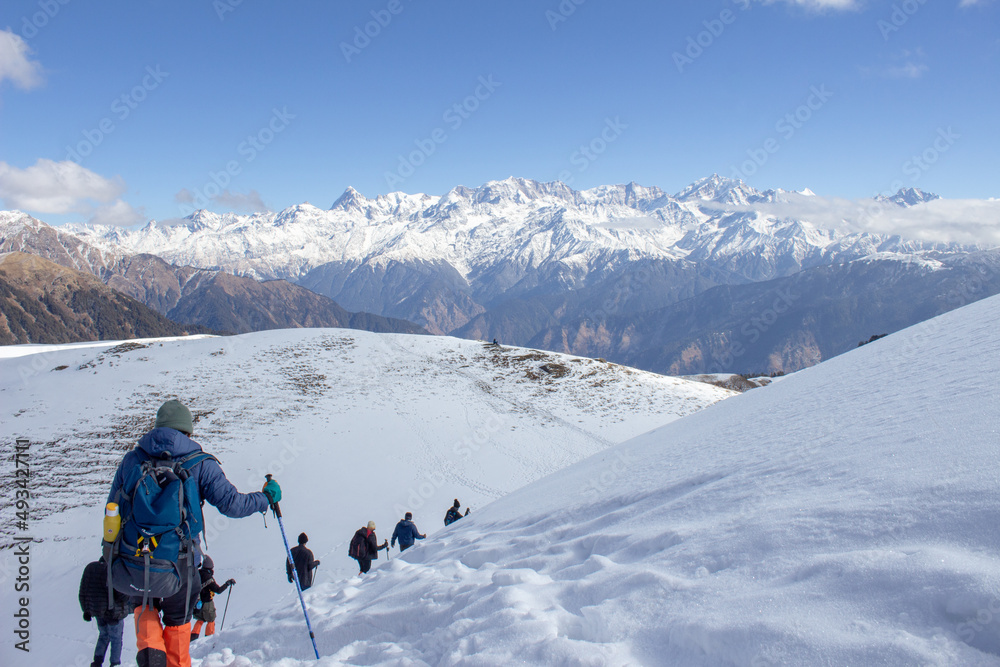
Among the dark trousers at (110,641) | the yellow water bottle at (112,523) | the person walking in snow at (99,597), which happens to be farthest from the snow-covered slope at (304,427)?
the yellow water bottle at (112,523)

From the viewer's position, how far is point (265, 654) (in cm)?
559

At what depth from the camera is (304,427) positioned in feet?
92.7

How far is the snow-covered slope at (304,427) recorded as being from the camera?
16156 millimetres

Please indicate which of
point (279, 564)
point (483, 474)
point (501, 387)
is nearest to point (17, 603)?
point (279, 564)

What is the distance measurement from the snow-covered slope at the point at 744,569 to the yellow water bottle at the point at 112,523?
2153 mm

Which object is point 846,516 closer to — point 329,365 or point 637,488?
point 637,488

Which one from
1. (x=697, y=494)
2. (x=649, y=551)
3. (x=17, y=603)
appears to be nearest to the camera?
(x=649, y=551)

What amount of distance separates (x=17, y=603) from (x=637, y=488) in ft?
59.1

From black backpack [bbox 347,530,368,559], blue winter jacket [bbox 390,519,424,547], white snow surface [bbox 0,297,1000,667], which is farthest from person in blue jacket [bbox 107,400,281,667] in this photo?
blue winter jacket [bbox 390,519,424,547]

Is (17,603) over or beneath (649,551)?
beneath

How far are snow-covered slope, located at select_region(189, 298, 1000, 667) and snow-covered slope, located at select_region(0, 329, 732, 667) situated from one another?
8.94 m

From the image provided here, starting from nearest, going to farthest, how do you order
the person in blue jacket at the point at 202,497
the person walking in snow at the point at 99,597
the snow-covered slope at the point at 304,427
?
the person in blue jacket at the point at 202,497 < the person walking in snow at the point at 99,597 < the snow-covered slope at the point at 304,427

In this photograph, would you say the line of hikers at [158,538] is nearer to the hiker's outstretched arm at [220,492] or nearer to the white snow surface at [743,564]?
the hiker's outstretched arm at [220,492]

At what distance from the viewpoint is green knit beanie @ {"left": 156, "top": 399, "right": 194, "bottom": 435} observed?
481 centimetres
